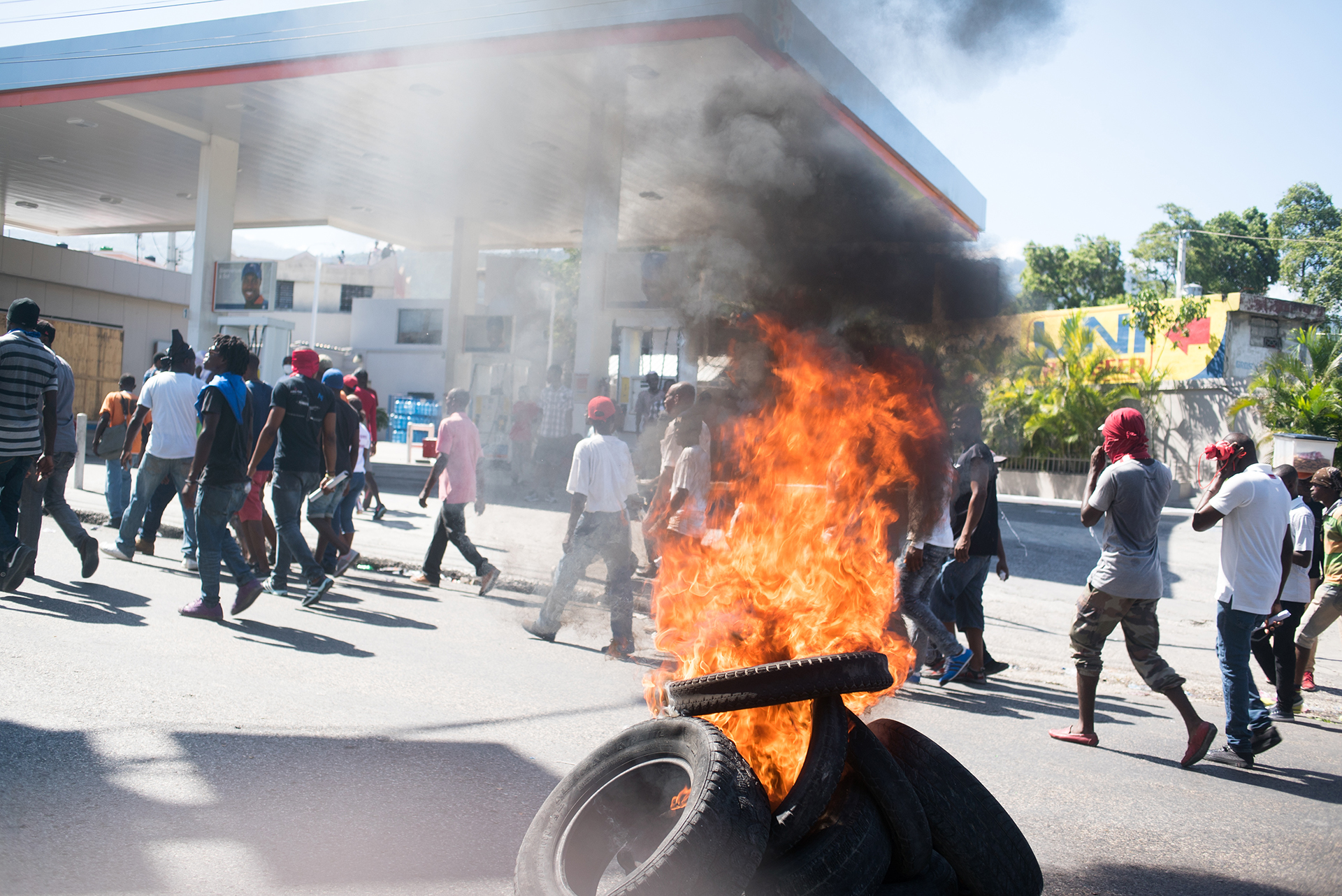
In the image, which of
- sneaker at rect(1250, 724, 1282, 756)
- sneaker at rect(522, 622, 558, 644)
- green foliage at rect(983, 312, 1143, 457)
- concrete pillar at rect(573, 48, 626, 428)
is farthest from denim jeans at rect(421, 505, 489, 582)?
green foliage at rect(983, 312, 1143, 457)

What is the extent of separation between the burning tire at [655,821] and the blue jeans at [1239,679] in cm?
350

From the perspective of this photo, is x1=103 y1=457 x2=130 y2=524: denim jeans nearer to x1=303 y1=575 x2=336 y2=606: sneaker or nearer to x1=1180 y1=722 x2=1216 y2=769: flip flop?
x1=303 y1=575 x2=336 y2=606: sneaker

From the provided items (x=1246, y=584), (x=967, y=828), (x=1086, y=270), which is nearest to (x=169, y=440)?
(x=967, y=828)

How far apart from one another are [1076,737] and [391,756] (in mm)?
3620

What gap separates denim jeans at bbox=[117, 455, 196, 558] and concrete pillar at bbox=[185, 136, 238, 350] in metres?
10.4

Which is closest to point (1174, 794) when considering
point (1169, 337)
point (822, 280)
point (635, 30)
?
point (822, 280)

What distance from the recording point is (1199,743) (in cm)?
469

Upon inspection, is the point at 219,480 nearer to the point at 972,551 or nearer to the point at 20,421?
the point at 20,421

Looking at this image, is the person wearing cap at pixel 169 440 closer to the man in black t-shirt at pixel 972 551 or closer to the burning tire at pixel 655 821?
the burning tire at pixel 655 821

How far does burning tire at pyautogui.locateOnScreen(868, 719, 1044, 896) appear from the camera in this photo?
278 centimetres

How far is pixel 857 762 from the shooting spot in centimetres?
274

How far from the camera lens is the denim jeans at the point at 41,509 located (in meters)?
6.69

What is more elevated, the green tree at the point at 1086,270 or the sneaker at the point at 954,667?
the green tree at the point at 1086,270

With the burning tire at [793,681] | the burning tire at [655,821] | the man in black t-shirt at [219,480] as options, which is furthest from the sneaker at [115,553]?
the burning tire at [793,681]
